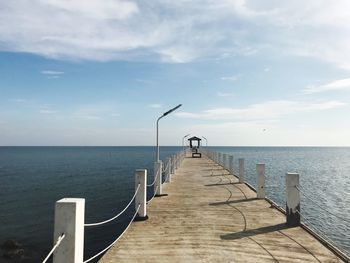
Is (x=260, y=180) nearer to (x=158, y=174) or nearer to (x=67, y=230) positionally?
(x=158, y=174)

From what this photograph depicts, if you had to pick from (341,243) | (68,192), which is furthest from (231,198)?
(68,192)

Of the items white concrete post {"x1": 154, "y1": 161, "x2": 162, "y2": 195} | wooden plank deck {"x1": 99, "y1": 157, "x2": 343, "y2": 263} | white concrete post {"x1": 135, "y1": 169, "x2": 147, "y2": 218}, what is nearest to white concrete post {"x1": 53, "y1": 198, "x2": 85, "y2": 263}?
wooden plank deck {"x1": 99, "y1": 157, "x2": 343, "y2": 263}

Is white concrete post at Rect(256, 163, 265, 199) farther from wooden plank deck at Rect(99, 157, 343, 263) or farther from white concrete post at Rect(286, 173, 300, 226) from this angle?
white concrete post at Rect(286, 173, 300, 226)

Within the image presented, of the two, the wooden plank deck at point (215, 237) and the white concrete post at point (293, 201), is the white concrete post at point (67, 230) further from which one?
the white concrete post at point (293, 201)

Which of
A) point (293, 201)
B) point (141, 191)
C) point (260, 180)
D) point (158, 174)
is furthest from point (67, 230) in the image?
point (260, 180)

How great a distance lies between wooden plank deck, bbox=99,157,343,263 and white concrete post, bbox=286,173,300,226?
30 cm

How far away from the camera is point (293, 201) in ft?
28.5

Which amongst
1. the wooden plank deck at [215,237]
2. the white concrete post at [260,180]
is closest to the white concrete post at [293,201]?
the wooden plank deck at [215,237]

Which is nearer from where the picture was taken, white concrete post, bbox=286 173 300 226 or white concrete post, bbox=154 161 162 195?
white concrete post, bbox=286 173 300 226

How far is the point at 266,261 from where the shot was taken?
20.1ft

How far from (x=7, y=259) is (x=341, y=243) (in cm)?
1666

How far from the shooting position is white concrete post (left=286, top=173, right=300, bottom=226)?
8.66 meters

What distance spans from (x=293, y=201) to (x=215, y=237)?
98.0 inches

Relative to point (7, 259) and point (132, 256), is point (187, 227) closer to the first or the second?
point (132, 256)
